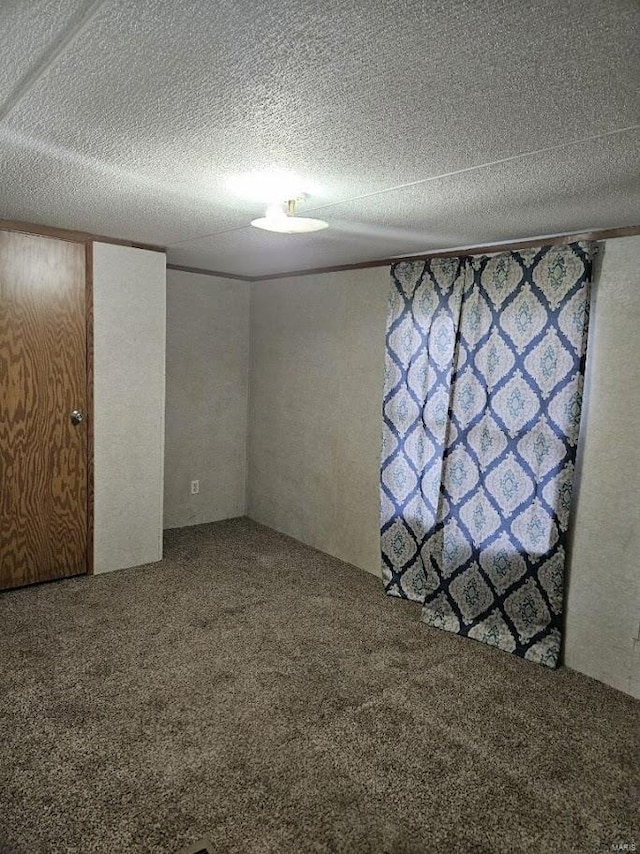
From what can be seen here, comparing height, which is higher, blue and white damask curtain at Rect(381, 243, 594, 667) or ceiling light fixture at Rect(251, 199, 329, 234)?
ceiling light fixture at Rect(251, 199, 329, 234)

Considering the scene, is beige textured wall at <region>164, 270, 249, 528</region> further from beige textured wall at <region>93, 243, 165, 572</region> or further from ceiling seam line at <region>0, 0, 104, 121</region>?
ceiling seam line at <region>0, 0, 104, 121</region>

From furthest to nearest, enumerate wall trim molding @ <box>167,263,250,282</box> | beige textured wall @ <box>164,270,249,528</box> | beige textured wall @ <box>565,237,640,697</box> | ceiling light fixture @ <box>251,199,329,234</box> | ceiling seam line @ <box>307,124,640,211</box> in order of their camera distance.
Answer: beige textured wall @ <box>164,270,249,528</box>, wall trim molding @ <box>167,263,250,282</box>, beige textured wall @ <box>565,237,640,697</box>, ceiling light fixture @ <box>251,199,329,234</box>, ceiling seam line @ <box>307,124,640,211</box>

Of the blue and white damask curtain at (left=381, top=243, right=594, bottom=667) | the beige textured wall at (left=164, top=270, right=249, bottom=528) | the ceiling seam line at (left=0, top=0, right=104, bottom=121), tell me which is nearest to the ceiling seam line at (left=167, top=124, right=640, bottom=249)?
the blue and white damask curtain at (left=381, top=243, right=594, bottom=667)

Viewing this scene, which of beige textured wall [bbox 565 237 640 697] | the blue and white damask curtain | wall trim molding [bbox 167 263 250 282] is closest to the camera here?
beige textured wall [bbox 565 237 640 697]

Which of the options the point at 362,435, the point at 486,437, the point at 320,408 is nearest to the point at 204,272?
the point at 320,408

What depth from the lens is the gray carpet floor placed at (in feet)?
5.83

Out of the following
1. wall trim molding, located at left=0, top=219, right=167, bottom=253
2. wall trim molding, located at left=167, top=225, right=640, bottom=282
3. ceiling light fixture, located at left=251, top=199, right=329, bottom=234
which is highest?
wall trim molding, located at left=0, top=219, right=167, bottom=253

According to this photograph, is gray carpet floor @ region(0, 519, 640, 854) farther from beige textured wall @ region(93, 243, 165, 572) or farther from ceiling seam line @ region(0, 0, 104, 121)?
ceiling seam line @ region(0, 0, 104, 121)

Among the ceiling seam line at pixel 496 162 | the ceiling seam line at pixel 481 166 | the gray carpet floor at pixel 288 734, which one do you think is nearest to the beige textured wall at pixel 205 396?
the gray carpet floor at pixel 288 734

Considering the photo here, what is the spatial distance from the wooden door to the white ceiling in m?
0.77

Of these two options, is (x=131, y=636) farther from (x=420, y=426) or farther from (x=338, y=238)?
(x=338, y=238)

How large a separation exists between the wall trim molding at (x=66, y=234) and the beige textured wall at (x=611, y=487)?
8.69 ft

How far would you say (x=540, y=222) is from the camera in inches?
100

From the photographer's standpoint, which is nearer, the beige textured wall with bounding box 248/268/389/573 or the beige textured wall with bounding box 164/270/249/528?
the beige textured wall with bounding box 248/268/389/573
